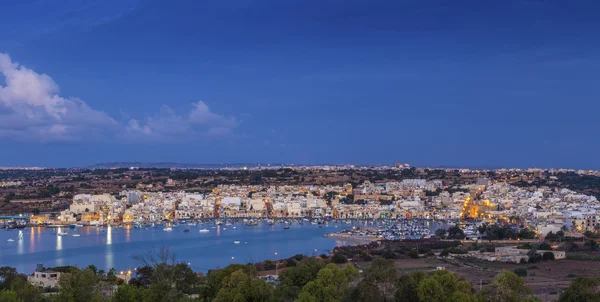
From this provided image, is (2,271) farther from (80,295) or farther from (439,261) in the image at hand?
(439,261)

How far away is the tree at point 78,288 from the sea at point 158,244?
28.8ft

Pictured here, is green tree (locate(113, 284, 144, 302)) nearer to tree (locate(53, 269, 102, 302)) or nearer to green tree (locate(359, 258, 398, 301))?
tree (locate(53, 269, 102, 302))

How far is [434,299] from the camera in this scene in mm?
8055

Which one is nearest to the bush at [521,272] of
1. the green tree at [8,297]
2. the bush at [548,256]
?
the bush at [548,256]

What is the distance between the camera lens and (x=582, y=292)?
316 inches

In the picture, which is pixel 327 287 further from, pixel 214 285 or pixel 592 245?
pixel 592 245

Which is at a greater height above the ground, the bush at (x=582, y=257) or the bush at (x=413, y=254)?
the bush at (x=413, y=254)

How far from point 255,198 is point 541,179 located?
2321cm

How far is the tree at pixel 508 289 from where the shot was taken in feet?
25.8

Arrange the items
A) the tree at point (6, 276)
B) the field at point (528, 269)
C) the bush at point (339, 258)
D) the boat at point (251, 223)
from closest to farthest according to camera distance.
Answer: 1. the tree at point (6, 276)
2. the field at point (528, 269)
3. the bush at point (339, 258)
4. the boat at point (251, 223)

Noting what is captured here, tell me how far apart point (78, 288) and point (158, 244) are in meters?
15.1

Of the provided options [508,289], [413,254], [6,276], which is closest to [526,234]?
[413,254]

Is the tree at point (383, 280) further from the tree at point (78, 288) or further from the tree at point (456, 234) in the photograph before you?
the tree at point (456, 234)

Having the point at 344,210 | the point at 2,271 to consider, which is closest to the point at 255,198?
the point at 344,210
